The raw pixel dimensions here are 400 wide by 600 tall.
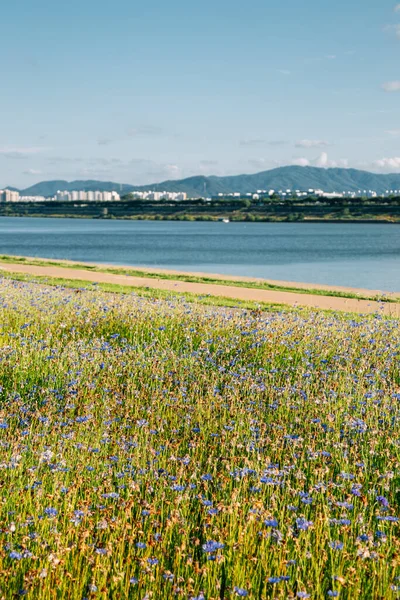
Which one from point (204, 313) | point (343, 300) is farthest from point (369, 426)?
point (343, 300)

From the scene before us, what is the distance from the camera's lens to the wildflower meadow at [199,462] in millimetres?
4023

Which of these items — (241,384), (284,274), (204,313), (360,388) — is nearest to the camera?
(360,388)

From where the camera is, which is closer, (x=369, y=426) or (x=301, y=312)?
(x=369, y=426)

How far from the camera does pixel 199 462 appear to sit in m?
5.79

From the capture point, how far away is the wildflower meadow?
4.02 metres

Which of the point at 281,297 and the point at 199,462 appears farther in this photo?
the point at 281,297

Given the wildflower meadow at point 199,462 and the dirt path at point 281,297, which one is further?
the dirt path at point 281,297

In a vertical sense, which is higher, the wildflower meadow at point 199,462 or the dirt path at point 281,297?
the wildflower meadow at point 199,462

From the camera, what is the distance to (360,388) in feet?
27.0

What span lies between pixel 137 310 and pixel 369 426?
800 cm

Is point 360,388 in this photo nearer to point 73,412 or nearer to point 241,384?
point 241,384

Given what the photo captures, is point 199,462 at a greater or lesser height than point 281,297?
greater

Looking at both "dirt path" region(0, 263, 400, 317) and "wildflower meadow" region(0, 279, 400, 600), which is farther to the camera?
"dirt path" region(0, 263, 400, 317)

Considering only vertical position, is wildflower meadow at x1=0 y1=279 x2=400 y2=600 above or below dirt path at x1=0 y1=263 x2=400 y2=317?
above
